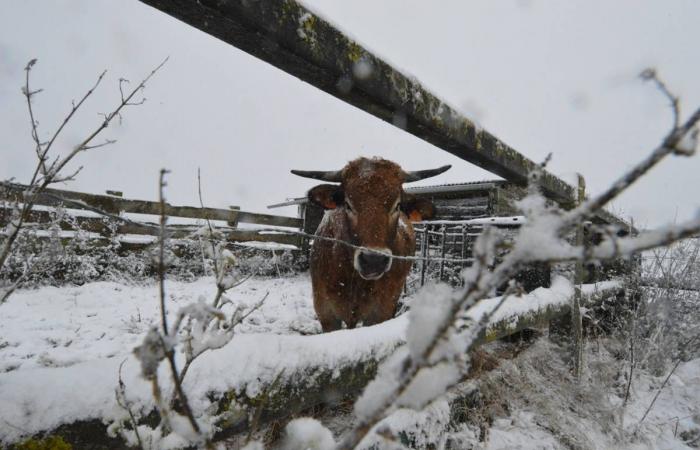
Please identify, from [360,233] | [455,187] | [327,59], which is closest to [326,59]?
[327,59]

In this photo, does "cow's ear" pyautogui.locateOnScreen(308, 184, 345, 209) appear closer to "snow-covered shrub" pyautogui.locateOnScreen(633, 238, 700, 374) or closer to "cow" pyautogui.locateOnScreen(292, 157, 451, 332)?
"cow" pyautogui.locateOnScreen(292, 157, 451, 332)

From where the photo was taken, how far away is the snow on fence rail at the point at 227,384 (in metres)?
0.71

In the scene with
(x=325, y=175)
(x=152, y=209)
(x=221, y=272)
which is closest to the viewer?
(x=221, y=272)

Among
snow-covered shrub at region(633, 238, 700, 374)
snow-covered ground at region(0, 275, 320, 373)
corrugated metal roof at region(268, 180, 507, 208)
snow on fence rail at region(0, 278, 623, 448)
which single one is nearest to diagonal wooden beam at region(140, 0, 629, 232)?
snow on fence rail at region(0, 278, 623, 448)

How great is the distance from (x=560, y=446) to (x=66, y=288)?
7221mm

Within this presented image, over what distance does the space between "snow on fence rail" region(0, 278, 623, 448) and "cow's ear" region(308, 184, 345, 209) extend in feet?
7.49

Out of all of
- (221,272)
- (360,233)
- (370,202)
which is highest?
(370,202)

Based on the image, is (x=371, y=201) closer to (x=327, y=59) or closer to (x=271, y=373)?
(x=327, y=59)

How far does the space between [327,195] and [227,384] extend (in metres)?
2.93

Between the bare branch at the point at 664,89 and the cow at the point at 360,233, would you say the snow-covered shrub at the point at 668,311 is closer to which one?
the cow at the point at 360,233

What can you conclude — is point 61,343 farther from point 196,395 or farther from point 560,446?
point 560,446

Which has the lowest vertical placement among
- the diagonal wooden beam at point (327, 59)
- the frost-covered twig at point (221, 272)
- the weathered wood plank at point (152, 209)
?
the frost-covered twig at point (221, 272)

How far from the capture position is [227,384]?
36.8 inches

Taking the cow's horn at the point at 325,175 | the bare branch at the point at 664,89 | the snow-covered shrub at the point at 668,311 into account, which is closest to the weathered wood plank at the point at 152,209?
the cow's horn at the point at 325,175
